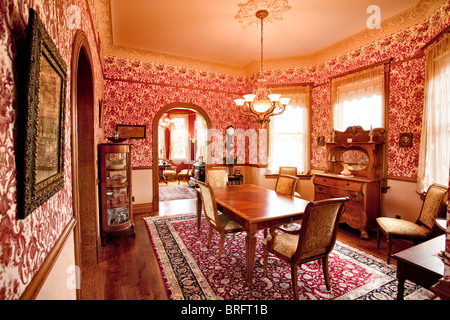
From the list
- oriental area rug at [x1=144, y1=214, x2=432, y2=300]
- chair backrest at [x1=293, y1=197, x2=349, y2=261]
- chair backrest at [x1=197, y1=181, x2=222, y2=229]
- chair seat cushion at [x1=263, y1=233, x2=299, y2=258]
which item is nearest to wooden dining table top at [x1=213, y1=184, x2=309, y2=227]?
chair backrest at [x1=197, y1=181, x2=222, y2=229]

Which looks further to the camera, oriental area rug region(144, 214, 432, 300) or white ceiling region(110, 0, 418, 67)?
white ceiling region(110, 0, 418, 67)

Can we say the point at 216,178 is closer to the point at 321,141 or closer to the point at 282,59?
the point at 321,141

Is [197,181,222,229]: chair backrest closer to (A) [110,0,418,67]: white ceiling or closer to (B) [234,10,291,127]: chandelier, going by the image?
(B) [234,10,291,127]: chandelier

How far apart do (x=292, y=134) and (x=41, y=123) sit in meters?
4.85

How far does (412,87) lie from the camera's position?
11.1ft

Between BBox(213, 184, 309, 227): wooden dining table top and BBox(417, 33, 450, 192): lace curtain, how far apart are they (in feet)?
5.79

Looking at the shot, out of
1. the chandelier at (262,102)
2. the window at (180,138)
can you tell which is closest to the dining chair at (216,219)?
the chandelier at (262,102)

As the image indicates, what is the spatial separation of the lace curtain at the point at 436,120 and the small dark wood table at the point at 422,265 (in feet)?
5.85

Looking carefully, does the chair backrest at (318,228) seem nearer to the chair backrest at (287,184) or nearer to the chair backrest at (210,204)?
the chair backrest at (210,204)

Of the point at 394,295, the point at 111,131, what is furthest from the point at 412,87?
the point at 111,131

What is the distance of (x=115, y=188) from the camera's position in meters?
3.43

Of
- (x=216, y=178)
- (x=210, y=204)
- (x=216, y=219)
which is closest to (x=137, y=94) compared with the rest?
(x=216, y=178)

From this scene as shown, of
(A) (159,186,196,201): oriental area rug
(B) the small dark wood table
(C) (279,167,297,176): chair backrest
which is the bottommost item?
(A) (159,186,196,201): oriental area rug

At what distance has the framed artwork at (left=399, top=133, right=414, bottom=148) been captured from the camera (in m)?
3.41
